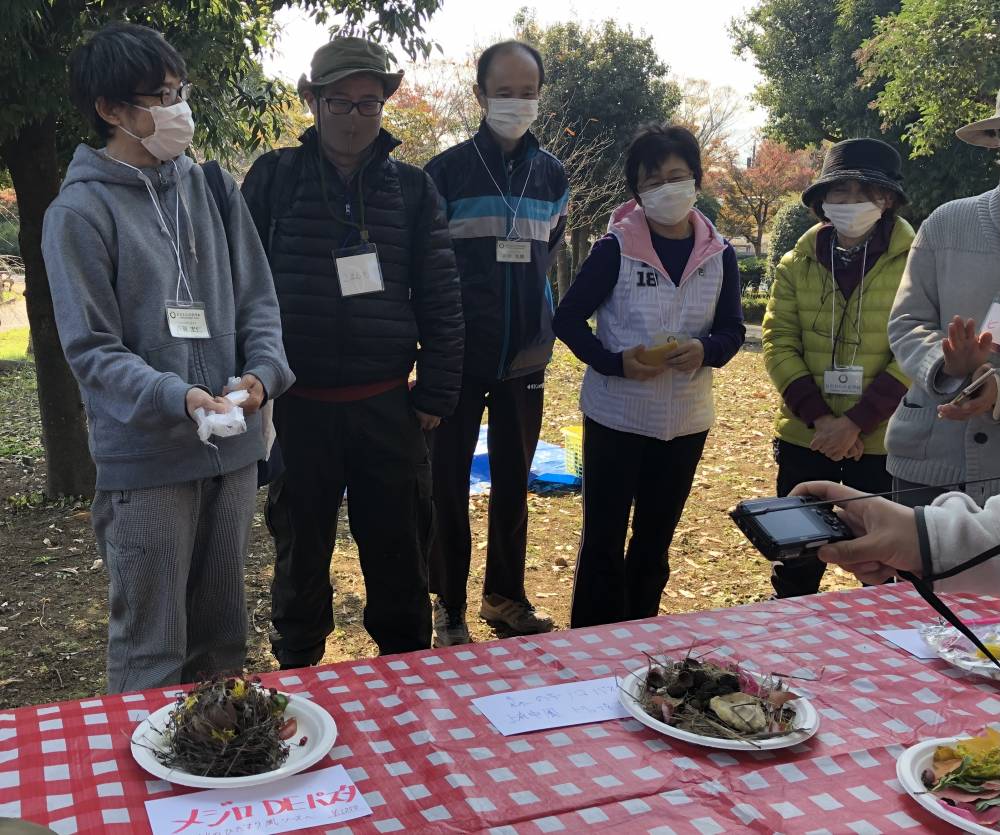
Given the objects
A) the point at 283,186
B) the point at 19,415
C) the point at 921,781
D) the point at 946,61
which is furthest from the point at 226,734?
the point at 946,61

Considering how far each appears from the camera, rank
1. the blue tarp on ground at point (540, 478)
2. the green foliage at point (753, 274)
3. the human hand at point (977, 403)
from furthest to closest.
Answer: the green foliage at point (753, 274)
the blue tarp on ground at point (540, 478)
the human hand at point (977, 403)

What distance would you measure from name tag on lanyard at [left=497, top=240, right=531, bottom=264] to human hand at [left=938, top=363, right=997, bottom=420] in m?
1.62

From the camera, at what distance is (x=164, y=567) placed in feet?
7.44

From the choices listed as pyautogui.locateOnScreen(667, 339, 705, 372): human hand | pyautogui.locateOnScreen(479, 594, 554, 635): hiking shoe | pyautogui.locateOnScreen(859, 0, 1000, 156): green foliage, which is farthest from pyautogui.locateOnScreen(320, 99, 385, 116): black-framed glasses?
pyautogui.locateOnScreen(859, 0, 1000, 156): green foliage

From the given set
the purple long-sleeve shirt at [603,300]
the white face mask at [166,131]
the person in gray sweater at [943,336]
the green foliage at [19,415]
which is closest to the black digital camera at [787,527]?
the person in gray sweater at [943,336]

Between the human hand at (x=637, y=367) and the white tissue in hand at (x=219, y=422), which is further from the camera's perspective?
the human hand at (x=637, y=367)

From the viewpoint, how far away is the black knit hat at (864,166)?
3.31 metres

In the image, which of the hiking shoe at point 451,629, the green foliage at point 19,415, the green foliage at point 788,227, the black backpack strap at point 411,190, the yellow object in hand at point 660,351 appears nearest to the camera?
the black backpack strap at point 411,190

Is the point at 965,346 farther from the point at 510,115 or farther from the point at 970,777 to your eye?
the point at 510,115

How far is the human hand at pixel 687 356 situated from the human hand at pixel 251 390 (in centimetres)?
147

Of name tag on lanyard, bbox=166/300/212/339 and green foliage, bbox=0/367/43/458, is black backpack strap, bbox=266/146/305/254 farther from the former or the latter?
green foliage, bbox=0/367/43/458

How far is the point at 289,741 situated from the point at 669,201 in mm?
2417

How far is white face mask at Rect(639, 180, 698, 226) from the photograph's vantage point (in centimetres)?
330

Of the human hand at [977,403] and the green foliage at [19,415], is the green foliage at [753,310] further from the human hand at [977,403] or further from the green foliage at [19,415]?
the human hand at [977,403]
